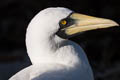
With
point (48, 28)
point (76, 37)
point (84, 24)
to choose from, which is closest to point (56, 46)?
point (48, 28)

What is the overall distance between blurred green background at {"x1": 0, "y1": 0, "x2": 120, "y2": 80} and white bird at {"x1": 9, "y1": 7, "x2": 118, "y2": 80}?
9.85ft

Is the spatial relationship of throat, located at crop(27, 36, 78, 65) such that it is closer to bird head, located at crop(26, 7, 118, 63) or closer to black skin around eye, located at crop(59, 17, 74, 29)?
bird head, located at crop(26, 7, 118, 63)

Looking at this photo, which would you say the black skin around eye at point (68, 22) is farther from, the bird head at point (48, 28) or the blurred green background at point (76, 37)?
the blurred green background at point (76, 37)

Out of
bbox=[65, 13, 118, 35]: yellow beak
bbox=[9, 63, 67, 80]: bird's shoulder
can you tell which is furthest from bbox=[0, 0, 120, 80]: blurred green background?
bbox=[9, 63, 67, 80]: bird's shoulder

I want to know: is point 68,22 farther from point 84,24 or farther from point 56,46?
point 56,46

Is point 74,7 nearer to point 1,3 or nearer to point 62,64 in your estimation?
point 1,3

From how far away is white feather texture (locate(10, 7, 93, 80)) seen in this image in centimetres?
493

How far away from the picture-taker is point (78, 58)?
5160mm

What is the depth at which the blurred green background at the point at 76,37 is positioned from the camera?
8438mm

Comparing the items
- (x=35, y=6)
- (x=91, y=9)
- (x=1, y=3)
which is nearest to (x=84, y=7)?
(x=91, y=9)

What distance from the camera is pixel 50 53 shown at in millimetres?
5020

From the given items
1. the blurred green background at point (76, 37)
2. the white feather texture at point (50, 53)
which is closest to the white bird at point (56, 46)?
the white feather texture at point (50, 53)

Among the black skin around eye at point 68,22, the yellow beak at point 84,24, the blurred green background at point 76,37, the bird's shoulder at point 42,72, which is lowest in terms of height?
the blurred green background at point 76,37

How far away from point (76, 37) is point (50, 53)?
4213 millimetres
